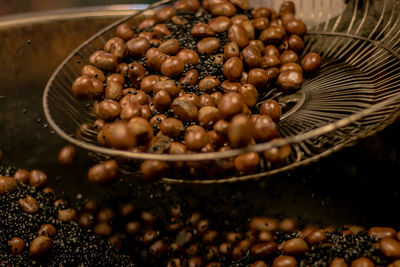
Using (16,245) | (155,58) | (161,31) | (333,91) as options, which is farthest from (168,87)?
(16,245)

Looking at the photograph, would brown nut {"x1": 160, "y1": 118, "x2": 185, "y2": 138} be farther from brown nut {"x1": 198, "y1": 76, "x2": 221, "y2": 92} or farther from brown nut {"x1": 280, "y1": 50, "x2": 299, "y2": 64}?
brown nut {"x1": 280, "y1": 50, "x2": 299, "y2": 64}

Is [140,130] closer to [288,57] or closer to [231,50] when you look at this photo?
[231,50]

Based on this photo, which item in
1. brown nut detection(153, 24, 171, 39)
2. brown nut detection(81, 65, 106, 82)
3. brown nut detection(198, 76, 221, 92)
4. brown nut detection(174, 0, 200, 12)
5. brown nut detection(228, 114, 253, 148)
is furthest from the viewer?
brown nut detection(174, 0, 200, 12)

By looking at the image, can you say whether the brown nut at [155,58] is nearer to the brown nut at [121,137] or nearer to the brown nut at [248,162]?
the brown nut at [121,137]

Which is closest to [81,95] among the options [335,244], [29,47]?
[29,47]

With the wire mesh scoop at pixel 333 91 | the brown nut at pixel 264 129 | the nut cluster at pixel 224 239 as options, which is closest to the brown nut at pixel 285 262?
the nut cluster at pixel 224 239

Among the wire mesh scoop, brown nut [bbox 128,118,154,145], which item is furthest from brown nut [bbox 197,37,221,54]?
brown nut [bbox 128,118,154,145]

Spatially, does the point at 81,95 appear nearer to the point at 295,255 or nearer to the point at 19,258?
the point at 19,258
